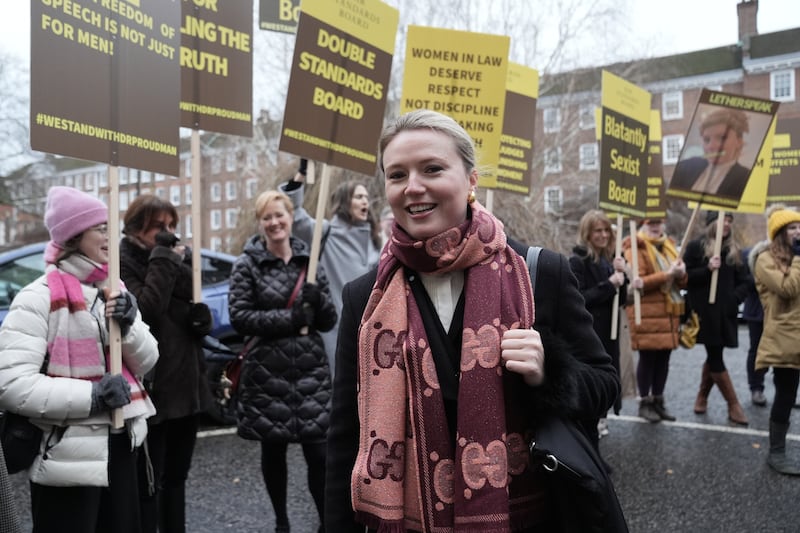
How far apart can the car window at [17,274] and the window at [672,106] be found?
42176 millimetres

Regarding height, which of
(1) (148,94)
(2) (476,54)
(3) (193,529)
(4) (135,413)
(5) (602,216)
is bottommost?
(3) (193,529)

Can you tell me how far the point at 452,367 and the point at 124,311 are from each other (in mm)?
1702

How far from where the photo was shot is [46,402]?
8.80ft

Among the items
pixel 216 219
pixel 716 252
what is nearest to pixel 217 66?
pixel 716 252

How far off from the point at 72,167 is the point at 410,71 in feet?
49.0

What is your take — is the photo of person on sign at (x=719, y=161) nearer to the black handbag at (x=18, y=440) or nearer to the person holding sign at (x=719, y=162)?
the person holding sign at (x=719, y=162)

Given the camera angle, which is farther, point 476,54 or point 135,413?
point 476,54

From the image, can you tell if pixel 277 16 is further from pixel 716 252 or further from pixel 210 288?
pixel 716 252

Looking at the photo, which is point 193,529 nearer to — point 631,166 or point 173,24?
point 173,24

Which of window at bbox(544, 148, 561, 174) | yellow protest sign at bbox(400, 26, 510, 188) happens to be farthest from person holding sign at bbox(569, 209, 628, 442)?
window at bbox(544, 148, 561, 174)

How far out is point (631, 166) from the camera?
6.58 m

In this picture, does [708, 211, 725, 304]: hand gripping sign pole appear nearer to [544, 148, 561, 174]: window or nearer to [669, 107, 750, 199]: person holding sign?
[669, 107, 750, 199]: person holding sign

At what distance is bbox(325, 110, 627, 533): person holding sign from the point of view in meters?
1.71

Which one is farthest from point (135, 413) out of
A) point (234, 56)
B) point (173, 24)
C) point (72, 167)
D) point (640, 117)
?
point (72, 167)
